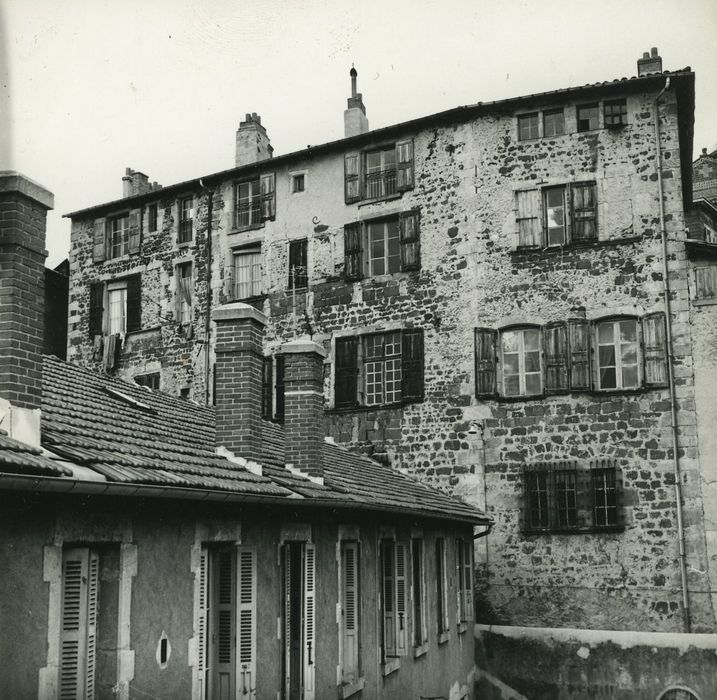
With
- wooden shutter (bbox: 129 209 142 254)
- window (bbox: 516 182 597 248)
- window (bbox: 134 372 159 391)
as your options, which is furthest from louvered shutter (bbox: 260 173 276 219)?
window (bbox: 516 182 597 248)

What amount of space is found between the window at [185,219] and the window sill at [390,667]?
1648 cm

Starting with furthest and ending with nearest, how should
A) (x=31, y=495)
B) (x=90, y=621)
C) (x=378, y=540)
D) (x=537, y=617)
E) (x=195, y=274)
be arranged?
(x=195, y=274) < (x=537, y=617) < (x=378, y=540) < (x=90, y=621) < (x=31, y=495)

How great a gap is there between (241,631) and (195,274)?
18358mm

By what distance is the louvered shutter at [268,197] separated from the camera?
83.4 feet

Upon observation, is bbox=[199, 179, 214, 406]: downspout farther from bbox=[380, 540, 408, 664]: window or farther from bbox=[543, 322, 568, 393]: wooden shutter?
bbox=[380, 540, 408, 664]: window

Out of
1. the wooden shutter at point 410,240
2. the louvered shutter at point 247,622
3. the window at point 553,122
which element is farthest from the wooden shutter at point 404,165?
the louvered shutter at point 247,622

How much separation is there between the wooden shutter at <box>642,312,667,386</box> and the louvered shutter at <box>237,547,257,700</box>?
12914 mm

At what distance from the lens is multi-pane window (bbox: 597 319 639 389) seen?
67.1ft

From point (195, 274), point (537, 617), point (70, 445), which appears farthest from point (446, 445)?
point (70, 445)

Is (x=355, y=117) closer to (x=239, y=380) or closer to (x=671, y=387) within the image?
(x=671, y=387)

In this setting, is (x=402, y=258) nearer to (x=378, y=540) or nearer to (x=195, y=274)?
(x=195, y=274)

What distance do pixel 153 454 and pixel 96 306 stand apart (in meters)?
20.9

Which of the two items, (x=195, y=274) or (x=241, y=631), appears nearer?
(x=241, y=631)

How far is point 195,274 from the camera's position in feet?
87.5
